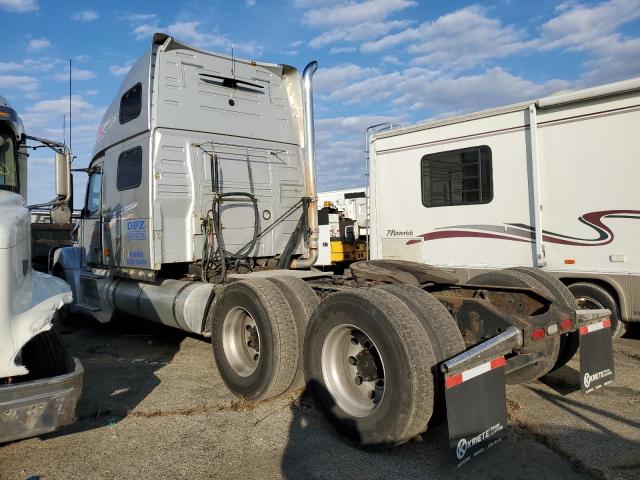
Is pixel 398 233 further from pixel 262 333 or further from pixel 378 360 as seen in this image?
pixel 378 360

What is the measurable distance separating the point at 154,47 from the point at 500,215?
505 centimetres

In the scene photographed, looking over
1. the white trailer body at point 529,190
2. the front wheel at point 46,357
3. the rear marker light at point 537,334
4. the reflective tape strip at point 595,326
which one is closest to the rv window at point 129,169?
the front wheel at point 46,357

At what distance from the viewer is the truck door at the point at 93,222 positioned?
7797mm

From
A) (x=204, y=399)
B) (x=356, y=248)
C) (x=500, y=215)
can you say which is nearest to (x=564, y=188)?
(x=500, y=215)

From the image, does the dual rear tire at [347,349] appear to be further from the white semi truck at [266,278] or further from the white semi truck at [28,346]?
the white semi truck at [28,346]

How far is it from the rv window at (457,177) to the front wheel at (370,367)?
13.8ft

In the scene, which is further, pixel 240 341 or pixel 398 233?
pixel 398 233

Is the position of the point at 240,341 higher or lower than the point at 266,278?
lower

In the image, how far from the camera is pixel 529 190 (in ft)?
23.3

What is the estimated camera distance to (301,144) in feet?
24.8

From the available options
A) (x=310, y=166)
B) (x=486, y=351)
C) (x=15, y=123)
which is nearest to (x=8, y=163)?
(x=15, y=123)

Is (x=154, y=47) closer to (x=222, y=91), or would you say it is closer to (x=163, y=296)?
(x=222, y=91)

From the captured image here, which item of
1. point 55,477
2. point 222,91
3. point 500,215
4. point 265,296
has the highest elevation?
point 222,91

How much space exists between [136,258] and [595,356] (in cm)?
521
